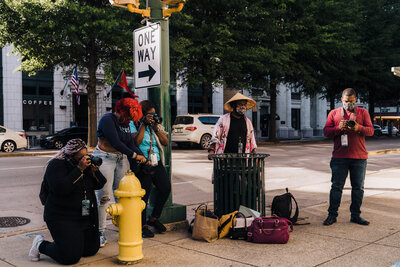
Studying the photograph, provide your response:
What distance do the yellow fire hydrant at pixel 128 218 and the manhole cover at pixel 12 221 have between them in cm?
279

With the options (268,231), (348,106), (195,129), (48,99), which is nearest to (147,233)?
(268,231)

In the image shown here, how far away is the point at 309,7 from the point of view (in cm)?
2803

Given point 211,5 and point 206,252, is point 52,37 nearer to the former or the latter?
point 211,5

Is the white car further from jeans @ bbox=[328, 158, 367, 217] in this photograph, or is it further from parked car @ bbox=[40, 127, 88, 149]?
jeans @ bbox=[328, 158, 367, 217]

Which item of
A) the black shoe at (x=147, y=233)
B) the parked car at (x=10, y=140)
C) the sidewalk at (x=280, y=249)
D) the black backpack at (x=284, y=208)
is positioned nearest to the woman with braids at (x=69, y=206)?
the sidewalk at (x=280, y=249)

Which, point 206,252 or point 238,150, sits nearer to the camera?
point 206,252

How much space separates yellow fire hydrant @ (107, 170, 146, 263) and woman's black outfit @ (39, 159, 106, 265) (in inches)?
13.9

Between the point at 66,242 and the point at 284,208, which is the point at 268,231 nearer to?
the point at 284,208

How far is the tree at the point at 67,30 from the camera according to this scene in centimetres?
1817

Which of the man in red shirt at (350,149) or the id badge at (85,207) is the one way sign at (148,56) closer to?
the id badge at (85,207)

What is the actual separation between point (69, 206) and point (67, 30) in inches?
609

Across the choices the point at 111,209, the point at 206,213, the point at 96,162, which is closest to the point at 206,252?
the point at 206,213

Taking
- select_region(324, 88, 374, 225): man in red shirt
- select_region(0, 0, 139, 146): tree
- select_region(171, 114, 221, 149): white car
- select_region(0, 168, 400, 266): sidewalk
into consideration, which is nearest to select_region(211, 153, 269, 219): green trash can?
select_region(0, 168, 400, 266): sidewalk

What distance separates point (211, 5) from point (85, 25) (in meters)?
8.84
